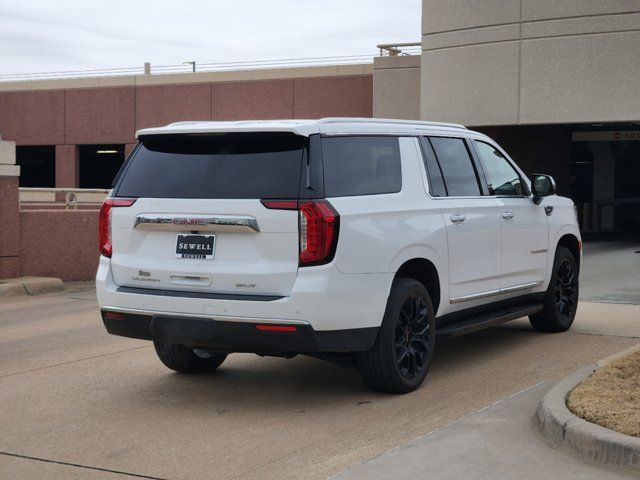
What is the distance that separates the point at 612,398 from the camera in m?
6.10

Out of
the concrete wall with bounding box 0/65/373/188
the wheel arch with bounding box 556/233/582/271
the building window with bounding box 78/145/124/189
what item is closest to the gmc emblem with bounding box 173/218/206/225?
the wheel arch with bounding box 556/233/582/271

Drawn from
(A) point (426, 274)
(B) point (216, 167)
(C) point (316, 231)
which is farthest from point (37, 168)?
(C) point (316, 231)

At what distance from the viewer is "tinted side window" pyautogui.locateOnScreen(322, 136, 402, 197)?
6770 mm

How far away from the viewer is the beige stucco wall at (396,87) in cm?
3005

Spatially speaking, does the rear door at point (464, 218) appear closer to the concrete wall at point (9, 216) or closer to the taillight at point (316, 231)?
the taillight at point (316, 231)

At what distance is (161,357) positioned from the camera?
7.96 meters

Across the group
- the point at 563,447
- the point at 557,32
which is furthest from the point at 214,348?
the point at 557,32

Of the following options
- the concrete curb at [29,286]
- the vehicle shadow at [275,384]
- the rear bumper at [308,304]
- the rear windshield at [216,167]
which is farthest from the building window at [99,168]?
the rear bumper at [308,304]

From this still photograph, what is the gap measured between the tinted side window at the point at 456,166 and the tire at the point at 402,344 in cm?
112

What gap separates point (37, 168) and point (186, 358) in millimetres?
50445

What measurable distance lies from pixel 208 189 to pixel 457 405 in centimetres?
222

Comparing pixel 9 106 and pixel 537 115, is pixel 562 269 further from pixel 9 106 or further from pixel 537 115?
pixel 9 106

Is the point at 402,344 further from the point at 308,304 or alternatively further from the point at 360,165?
the point at 360,165

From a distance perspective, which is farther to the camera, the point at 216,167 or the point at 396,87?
the point at 396,87
